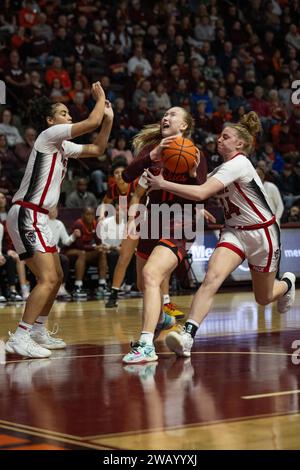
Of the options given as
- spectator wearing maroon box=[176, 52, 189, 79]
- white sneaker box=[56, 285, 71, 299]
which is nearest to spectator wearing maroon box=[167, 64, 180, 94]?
spectator wearing maroon box=[176, 52, 189, 79]

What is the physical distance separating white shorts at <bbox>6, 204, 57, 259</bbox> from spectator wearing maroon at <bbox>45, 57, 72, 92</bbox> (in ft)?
33.1

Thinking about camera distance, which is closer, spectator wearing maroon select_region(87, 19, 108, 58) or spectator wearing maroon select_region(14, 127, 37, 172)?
spectator wearing maroon select_region(14, 127, 37, 172)

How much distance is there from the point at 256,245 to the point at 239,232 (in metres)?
0.18

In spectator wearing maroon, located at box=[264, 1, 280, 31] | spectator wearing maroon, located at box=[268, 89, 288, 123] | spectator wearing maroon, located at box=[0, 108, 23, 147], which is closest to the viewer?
spectator wearing maroon, located at box=[0, 108, 23, 147]

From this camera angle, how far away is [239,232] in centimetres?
786

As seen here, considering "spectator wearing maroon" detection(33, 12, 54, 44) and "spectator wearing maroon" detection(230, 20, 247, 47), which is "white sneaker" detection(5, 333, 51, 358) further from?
"spectator wearing maroon" detection(230, 20, 247, 47)

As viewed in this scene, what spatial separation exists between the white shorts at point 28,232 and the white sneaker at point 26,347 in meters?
0.69

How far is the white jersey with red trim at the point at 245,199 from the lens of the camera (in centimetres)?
776

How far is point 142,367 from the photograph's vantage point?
285 inches

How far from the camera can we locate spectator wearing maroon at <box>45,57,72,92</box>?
17875 millimetres

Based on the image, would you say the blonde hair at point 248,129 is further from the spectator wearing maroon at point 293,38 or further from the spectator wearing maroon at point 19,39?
the spectator wearing maroon at point 293,38

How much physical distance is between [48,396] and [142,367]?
4.33 feet

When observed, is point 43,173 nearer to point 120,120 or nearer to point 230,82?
point 120,120
